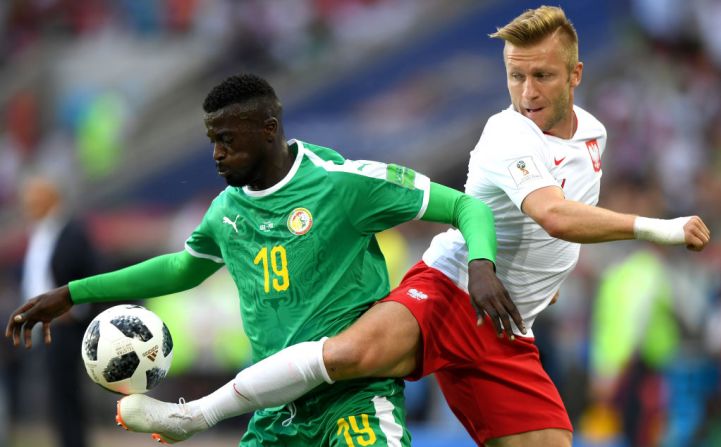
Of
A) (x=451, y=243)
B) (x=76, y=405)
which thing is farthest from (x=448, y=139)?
(x=451, y=243)

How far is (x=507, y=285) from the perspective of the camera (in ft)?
16.5

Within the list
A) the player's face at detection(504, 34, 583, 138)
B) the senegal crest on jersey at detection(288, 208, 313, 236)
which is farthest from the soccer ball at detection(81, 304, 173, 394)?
the player's face at detection(504, 34, 583, 138)

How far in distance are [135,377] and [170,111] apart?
13.5 meters

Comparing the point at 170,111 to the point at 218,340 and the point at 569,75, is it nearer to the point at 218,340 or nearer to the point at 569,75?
the point at 218,340

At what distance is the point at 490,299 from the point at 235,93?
4.30ft

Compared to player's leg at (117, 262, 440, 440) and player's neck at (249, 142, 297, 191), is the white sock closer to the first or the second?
player's leg at (117, 262, 440, 440)

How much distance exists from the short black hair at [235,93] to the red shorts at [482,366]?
38.6 inches

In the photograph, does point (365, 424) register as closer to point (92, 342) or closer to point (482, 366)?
point (482, 366)

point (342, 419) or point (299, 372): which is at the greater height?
point (299, 372)

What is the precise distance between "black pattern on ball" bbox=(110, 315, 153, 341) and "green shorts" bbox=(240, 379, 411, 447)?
60cm

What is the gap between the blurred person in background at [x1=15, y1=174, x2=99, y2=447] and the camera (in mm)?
9234

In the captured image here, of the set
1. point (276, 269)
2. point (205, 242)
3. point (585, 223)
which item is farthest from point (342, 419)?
point (585, 223)

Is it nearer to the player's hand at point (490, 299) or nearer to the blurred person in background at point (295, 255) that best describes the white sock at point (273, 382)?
the blurred person in background at point (295, 255)

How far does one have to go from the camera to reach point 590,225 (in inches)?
169
